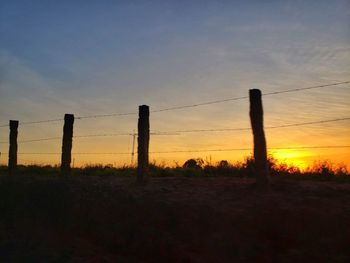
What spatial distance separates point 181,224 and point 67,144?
893cm

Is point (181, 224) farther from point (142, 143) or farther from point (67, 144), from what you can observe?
point (67, 144)

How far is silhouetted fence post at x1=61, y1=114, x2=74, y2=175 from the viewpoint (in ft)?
62.0

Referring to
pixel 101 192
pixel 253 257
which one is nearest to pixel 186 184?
pixel 101 192

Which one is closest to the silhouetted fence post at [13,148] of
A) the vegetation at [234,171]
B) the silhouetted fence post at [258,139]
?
the vegetation at [234,171]

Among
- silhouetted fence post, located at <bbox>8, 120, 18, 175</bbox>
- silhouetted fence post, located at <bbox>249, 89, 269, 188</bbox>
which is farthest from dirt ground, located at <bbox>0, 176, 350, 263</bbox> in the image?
silhouetted fence post, located at <bbox>8, 120, 18, 175</bbox>

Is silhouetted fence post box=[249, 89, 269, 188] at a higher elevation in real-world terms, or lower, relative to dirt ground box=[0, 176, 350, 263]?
higher

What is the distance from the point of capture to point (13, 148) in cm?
2239

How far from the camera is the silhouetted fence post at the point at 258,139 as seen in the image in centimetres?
1377

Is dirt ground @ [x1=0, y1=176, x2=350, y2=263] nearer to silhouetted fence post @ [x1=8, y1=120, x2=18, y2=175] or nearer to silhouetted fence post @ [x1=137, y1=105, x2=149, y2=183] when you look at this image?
silhouetted fence post @ [x1=137, y1=105, x2=149, y2=183]

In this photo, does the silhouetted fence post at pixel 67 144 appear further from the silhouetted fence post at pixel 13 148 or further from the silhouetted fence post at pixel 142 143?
the silhouetted fence post at pixel 13 148

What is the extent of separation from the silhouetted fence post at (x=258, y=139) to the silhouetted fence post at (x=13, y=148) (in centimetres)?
1181

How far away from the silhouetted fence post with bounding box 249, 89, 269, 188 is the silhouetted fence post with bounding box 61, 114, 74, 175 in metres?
7.54

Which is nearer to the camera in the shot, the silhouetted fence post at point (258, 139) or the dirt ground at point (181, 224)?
the dirt ground at point (181, 224)

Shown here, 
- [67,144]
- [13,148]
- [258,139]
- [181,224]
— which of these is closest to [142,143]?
[67,144]
